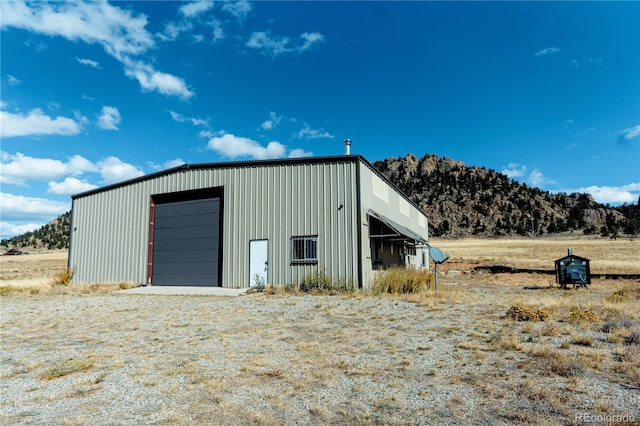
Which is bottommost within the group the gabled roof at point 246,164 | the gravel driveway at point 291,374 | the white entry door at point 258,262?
the gravel driveway at point 291,374

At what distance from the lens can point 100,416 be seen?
13.6ft

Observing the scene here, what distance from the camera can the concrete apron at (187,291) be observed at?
51.6 ft

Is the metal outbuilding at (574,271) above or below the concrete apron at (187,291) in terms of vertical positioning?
above

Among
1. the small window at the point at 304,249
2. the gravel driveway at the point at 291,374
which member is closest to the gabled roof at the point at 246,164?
the small window at the point at 304,249

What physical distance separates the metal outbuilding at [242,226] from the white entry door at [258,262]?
42 mm

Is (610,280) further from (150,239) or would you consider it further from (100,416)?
(100,416)

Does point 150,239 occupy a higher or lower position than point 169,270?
higher

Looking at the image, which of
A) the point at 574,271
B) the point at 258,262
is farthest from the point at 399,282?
the point at 574,271

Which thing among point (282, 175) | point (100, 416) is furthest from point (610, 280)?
point (100, 416)

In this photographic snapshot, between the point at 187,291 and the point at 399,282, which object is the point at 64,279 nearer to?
the point at 187,291

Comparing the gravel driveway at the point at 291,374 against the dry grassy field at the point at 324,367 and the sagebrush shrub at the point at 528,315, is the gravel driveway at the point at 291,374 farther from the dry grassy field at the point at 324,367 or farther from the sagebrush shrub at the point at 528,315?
the sagebrush shrub at the point at 528,315

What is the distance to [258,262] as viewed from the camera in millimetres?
17156

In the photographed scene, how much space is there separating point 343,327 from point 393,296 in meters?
5.82

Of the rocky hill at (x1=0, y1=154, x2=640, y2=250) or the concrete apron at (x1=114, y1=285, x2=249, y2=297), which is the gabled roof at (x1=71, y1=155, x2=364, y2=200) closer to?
the concrete apron at (x1=114, y1=285, x2=249, y2=297)
